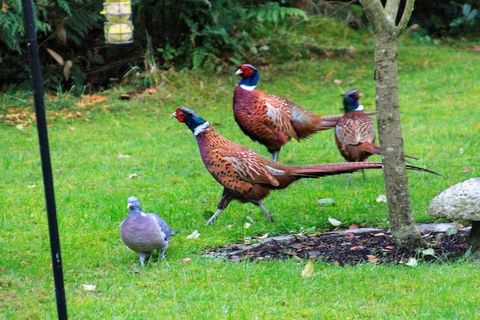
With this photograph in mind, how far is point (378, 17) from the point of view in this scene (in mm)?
6301

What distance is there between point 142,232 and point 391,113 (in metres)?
1.96

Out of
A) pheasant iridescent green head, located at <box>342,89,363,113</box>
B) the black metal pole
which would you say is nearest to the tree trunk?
the black metal pole

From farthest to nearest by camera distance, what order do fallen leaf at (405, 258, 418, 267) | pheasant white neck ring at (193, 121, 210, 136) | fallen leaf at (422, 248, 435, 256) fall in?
1. pheasant white neck ring at (193, 121, 210, 136)
2. fallen leaf at (422, 248, 435, 256)
3. fallen leaf at (405, 258, 418, 267)

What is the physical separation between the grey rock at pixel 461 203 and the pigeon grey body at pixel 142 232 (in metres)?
1.95

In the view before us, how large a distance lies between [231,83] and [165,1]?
1672 mm

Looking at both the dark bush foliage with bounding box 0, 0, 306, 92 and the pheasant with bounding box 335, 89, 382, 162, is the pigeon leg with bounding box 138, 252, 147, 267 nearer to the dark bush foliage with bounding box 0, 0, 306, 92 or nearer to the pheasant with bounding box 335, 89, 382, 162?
the pheasant with bounding box 335, 89, 382, 162

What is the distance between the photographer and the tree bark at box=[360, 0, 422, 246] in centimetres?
629

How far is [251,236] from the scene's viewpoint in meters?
7.21

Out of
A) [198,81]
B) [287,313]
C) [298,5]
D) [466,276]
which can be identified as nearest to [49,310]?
[287,313]

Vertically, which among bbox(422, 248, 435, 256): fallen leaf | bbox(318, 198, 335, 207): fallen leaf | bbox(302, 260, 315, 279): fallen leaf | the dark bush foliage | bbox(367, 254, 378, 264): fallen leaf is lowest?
the dark bush foliage

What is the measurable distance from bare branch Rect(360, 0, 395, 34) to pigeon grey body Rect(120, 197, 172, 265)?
6.88ft

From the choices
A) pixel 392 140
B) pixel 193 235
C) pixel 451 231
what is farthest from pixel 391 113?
pixel 193 235

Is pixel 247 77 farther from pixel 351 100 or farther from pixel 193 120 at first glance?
pixel 193 120

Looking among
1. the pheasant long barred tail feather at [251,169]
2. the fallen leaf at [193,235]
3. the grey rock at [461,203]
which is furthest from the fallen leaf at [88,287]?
the grey rock at [461,203]
